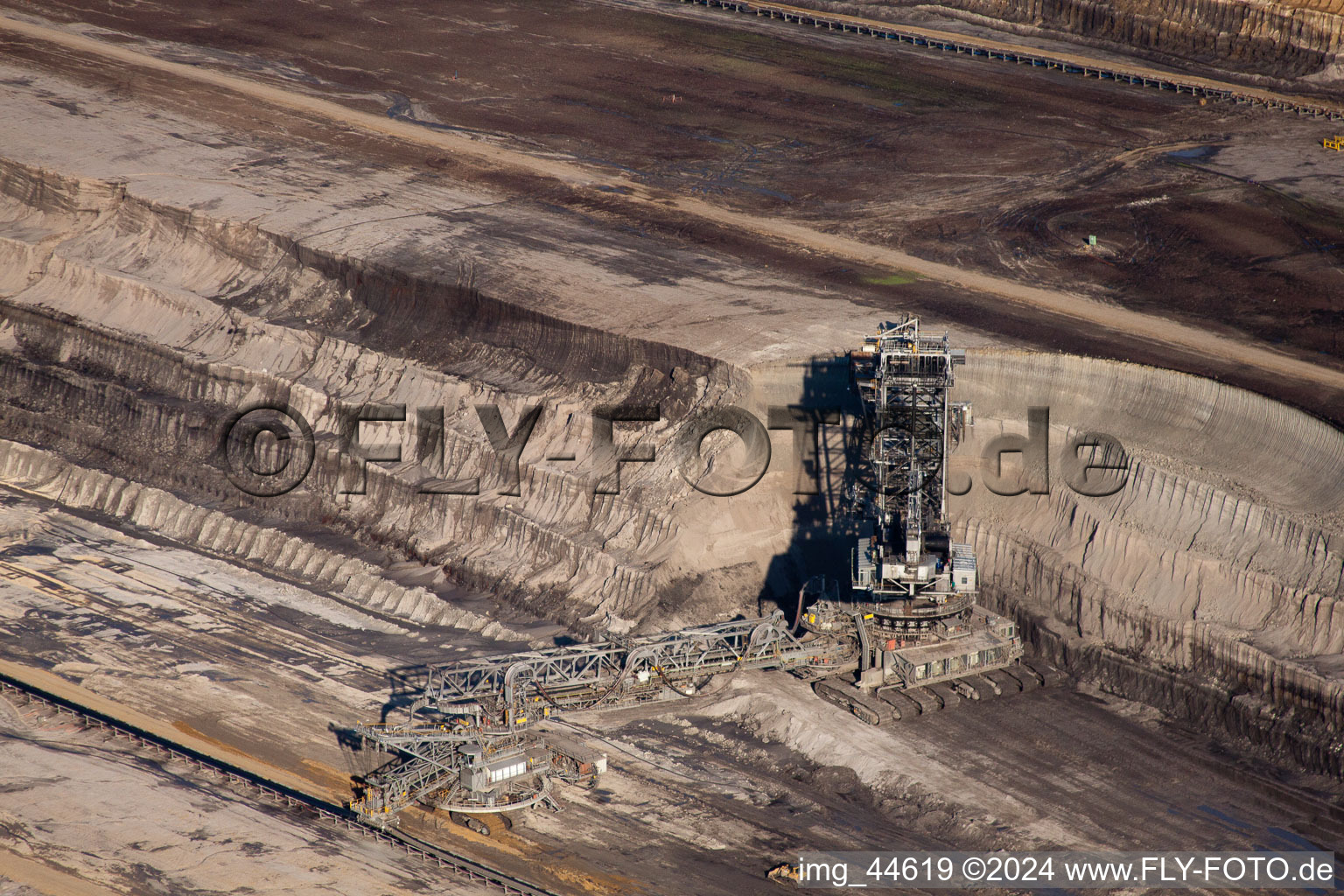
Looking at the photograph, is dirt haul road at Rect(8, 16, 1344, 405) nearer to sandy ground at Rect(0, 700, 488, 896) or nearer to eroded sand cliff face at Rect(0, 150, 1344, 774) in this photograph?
eroded sand cliff face at Rect(0, 150, 1344, 774)

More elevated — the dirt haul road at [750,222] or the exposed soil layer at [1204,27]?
the exposed soil layer at [1204,27]

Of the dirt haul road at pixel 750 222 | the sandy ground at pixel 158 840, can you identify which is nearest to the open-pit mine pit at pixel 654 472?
the sandy ground at pixel 158 840

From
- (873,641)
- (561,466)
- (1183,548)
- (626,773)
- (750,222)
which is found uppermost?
(750,222)

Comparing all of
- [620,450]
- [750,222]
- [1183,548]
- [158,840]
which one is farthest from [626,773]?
[750,222]

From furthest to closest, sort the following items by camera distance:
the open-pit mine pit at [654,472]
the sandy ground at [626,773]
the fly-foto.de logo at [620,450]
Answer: the fly-foto.de logo at [620,450] → the open-pit mine pit at [654,472] → the sandy ground at [626,773]

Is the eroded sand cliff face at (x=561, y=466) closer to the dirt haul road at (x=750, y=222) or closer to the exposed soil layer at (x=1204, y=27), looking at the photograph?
the dirt haul road at (x=750, y=222)

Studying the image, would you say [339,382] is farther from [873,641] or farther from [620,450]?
[873,641]
